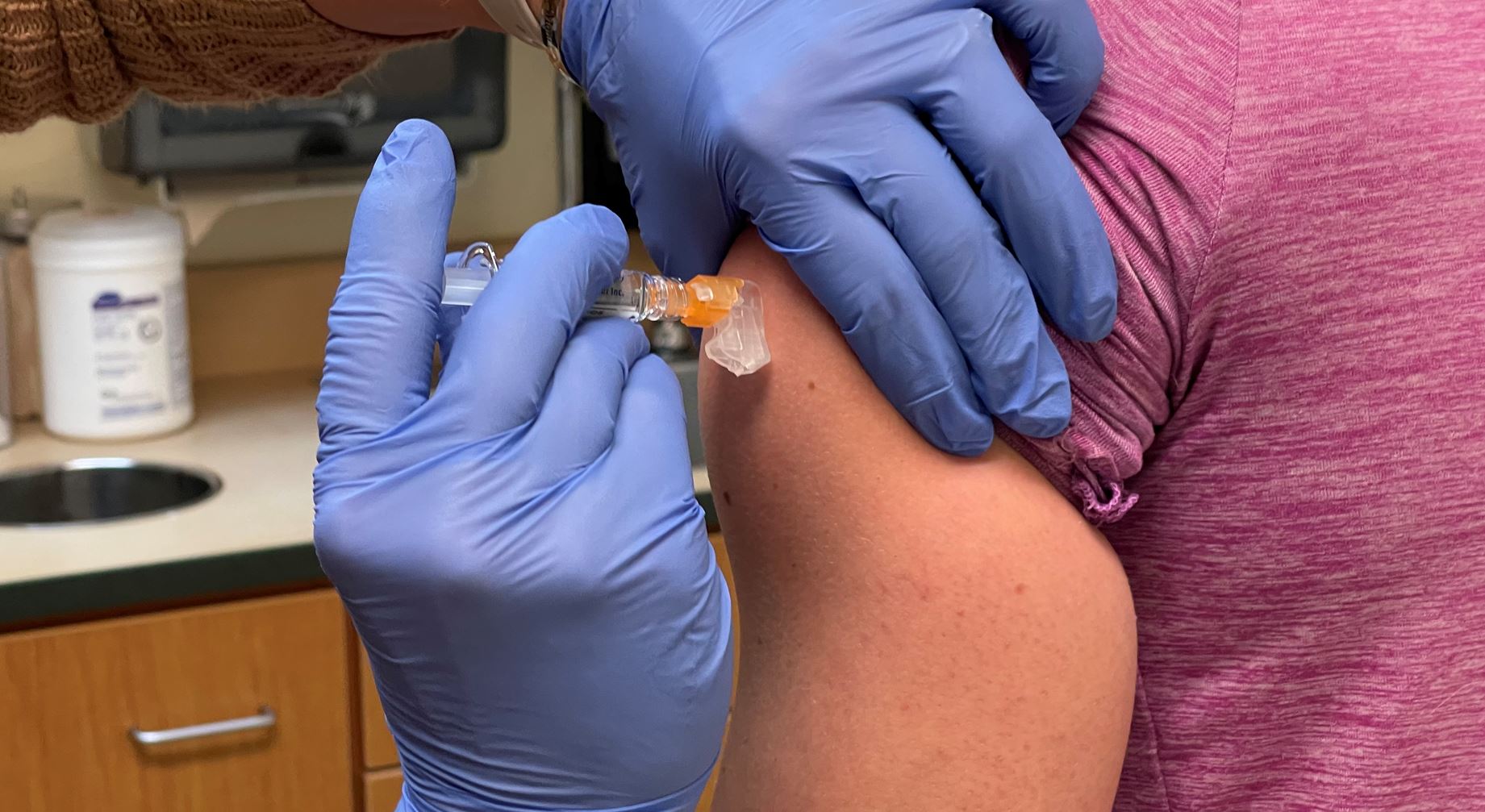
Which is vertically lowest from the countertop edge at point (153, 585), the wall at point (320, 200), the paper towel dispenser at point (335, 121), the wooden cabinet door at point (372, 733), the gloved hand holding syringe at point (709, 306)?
the wooden cabinet door at point (372, 733)

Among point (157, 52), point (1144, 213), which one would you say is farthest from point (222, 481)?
point (1144, 213)


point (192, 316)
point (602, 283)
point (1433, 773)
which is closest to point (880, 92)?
point (602, 283)

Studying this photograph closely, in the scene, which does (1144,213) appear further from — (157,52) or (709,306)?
(157,52)

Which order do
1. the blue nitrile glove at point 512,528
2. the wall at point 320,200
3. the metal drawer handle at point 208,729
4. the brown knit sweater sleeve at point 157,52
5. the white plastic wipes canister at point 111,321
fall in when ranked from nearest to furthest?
1. the blue nitrile glove at point 512,528
2. the brown knit sweater sleeve at point 157,52
3. the metal drawer handle at point 208,729
4. the white plastic wipes canister at point 111,321
5. the wall at point 320,200

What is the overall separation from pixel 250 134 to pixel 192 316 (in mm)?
305

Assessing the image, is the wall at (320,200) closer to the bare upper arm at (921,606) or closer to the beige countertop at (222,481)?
the beige countertop at (222,481)

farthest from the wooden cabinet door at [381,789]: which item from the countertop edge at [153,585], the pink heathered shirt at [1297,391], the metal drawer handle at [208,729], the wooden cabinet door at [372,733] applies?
the pink heathered shirt at [1297,391]

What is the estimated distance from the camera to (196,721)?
1.53m

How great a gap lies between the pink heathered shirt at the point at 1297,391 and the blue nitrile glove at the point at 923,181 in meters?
0.03

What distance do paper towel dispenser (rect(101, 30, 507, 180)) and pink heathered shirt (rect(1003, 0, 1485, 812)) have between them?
4.37 ft

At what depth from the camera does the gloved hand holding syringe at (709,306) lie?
2.44 feet

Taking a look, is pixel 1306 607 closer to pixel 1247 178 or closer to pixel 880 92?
pixel 1247 178

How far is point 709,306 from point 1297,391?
11.9 inches

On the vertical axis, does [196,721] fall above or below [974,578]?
below
